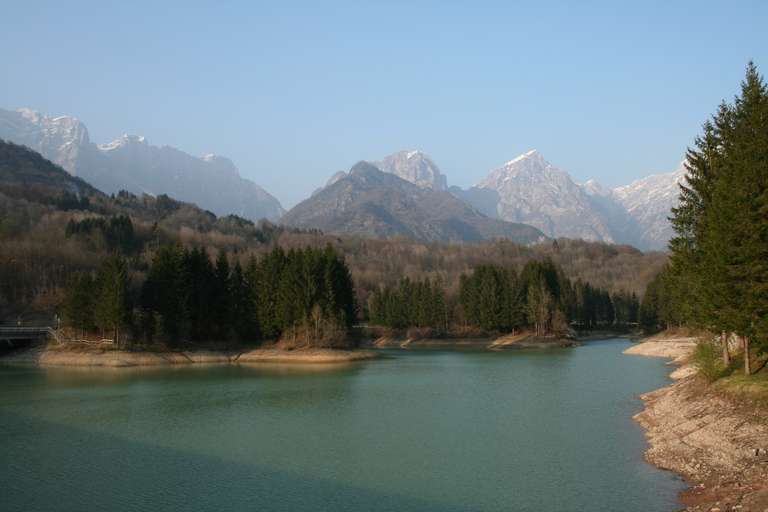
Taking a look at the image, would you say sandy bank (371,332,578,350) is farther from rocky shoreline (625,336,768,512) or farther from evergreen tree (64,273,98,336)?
rocky shoreline (625,336,768,512)

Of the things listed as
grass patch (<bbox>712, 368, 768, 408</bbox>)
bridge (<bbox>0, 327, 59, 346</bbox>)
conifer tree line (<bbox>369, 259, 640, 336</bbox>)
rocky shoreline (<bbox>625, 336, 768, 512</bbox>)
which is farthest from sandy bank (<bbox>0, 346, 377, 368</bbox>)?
grass patch (<bbox>712, 368, 768, 408</bbox>)

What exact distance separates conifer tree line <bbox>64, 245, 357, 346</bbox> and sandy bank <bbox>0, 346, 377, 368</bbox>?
8.06ft

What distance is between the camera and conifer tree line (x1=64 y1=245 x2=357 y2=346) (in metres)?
76.4

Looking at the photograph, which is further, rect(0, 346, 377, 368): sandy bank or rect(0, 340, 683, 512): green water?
rect(0, 346, 377, 368): sandy bank

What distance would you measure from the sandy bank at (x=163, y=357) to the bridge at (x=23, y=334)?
2.30 metres

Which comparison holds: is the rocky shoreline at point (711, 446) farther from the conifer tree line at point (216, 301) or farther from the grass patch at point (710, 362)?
the conifer tree line at point (216, 301)

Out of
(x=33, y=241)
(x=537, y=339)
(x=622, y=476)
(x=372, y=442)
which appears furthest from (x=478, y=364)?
(x=33, y=241)

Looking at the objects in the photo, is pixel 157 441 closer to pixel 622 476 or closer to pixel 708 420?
pixel 622 476

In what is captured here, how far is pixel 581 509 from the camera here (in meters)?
21.3

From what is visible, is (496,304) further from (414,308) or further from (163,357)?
(163,357)

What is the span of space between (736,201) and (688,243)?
38.3ft

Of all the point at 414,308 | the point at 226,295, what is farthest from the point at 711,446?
the point at 414,308

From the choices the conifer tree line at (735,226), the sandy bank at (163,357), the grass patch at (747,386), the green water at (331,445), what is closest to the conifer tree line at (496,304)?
the sandy bank at (163,357)

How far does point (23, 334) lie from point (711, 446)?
81826mm
